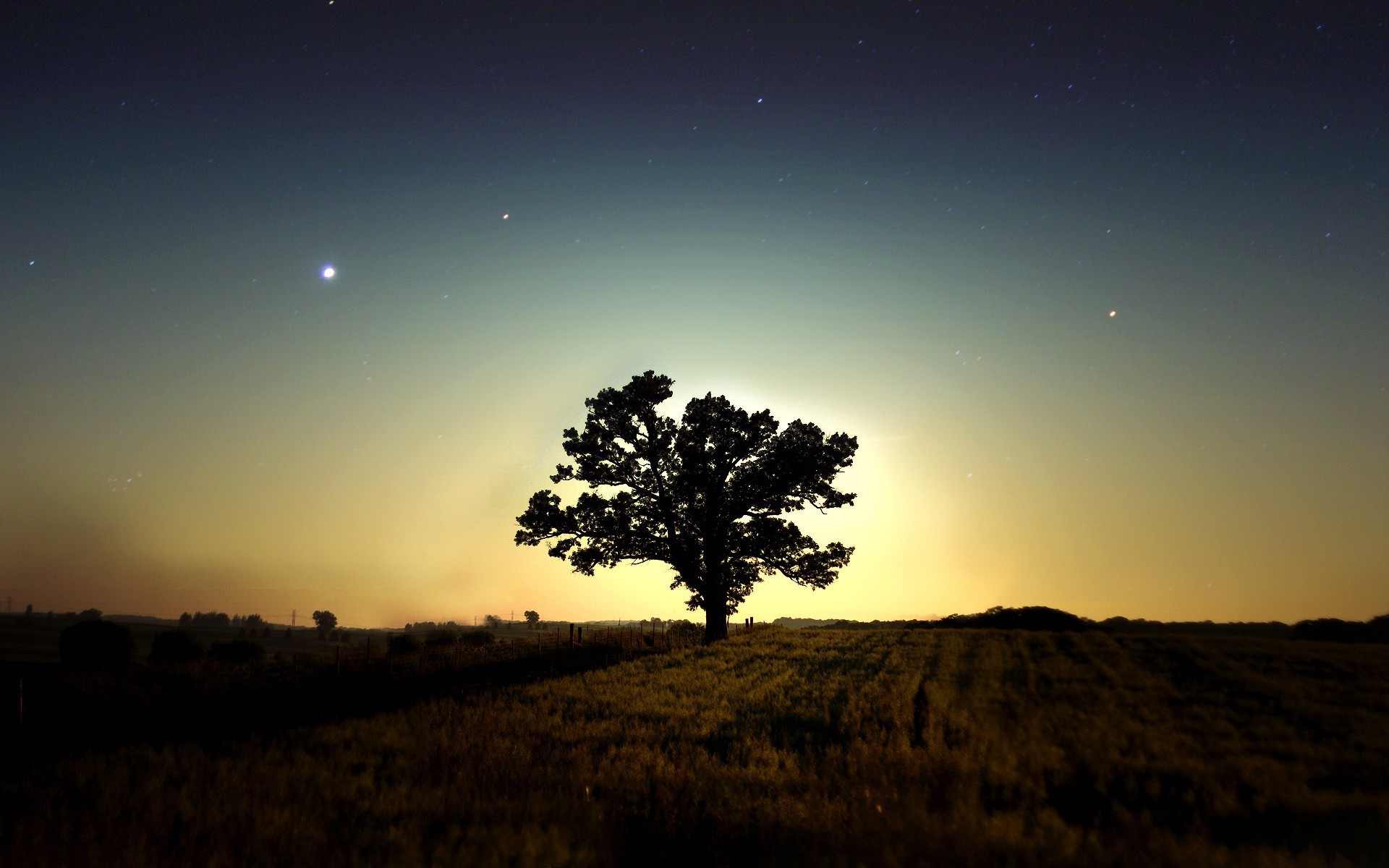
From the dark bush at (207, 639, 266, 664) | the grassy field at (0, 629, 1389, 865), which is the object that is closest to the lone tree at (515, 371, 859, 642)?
the grassy field at (0, 629, 1389, 865)

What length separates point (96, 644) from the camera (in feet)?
178

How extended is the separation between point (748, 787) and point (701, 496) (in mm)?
28413

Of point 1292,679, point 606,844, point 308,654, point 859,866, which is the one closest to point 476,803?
point 606,844

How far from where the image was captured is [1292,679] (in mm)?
24156

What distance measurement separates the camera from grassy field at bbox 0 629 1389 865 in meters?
8.41

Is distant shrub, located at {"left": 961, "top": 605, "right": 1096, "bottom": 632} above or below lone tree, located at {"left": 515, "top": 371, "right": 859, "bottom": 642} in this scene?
below

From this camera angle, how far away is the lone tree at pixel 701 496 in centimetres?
3794

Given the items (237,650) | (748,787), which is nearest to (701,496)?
(748,787)

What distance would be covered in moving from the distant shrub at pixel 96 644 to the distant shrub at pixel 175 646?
2.26 meters

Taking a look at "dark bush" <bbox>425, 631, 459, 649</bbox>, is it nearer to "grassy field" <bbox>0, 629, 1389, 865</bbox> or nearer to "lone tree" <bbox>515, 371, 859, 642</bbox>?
"lone tree" <bbox>515, 371, 859, 642</bbox>

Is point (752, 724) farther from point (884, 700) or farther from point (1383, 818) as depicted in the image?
point (1383, 818)

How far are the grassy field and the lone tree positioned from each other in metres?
18.0

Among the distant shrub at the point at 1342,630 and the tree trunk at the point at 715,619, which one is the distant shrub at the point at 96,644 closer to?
the tree trunk at the point at 715,619

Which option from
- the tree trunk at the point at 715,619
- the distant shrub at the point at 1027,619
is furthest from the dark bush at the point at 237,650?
the distant shrub at the point at 1027,619
